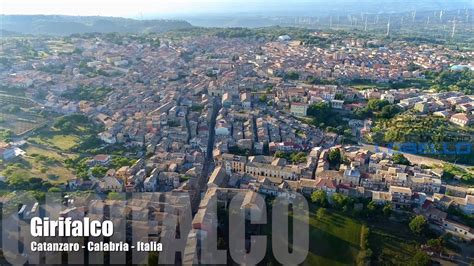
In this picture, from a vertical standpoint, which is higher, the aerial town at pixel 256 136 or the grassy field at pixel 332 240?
the aerial town at pixel 256 136

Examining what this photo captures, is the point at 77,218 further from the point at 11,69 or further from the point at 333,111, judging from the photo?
the point at 11,69

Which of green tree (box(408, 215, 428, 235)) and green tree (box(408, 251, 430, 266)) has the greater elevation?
green tree (box(408, 215, 428, 235))

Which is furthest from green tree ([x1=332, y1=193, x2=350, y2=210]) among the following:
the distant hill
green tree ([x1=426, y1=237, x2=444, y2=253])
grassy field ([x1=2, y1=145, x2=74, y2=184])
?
the distant hill

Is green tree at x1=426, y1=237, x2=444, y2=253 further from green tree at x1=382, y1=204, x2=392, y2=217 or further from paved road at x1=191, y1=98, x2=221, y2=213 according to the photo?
paved road at x1=191, y1=98, x2=221, y2=213

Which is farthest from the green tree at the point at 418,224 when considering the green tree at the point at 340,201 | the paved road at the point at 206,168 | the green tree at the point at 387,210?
the paved road at the point at 206,168

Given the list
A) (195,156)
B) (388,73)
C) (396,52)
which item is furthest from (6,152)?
(396,52)

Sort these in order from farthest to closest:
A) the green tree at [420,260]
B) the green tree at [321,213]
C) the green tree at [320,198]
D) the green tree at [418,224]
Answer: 1. the green tree at [320,198]
2. the green tree at [321,213]
3. the green tree at [418,224]
4. the green tree at [420,260]

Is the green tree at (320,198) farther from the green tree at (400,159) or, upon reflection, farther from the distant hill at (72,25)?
the distant hill at (72,25)
